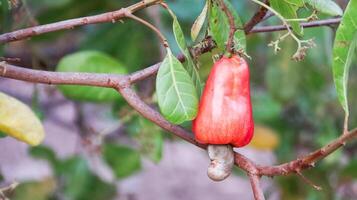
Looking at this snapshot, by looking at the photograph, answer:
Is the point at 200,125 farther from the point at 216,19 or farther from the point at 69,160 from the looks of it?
the point at 69,160

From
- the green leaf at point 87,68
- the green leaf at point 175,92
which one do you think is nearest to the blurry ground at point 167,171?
the green leaf at point 87,68

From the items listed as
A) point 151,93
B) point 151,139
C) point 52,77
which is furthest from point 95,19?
point 151,93

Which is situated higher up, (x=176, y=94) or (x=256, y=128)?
(x=176, y=94)

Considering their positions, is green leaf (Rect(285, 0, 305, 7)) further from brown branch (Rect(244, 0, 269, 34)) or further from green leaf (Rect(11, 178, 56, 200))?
green leaf (Rect(11, 178, 56, 200))

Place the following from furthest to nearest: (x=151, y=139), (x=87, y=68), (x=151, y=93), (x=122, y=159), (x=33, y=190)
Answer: (x=33, y=190) → (x=122, y=159) → (x=151, y=93) → (x=151, y=139) → (x=87, y=68)

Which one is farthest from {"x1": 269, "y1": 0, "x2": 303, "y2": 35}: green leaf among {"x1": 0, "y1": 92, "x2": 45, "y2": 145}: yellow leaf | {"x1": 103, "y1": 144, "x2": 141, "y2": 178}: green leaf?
{"x1": 103, "y1": 144, "x2": 141, "y2": 178}: green leaf

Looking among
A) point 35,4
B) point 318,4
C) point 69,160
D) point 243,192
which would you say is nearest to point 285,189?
point 69,160

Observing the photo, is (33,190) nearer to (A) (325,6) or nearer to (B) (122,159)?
(B) (122,159)
